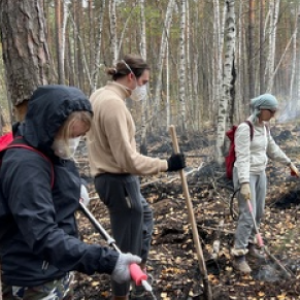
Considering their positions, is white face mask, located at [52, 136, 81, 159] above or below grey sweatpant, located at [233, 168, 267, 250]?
above

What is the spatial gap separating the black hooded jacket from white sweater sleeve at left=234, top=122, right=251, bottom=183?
→ 2196 millimetres

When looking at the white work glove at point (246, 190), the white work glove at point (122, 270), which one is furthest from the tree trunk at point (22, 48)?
the white work glove at point (246, 190)

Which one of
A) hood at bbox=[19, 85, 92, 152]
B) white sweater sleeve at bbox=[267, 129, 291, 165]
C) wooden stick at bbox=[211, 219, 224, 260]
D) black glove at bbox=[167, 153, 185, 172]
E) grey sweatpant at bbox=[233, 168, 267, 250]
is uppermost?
hood at bbox=[19, 85, 92, 152]

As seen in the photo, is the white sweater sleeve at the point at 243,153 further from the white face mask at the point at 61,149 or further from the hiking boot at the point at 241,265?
the white face mask at the point at 61,149

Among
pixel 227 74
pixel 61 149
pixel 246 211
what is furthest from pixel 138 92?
pixel 227 74

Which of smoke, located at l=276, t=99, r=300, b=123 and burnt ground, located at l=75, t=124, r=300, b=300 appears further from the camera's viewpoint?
smoke, located at l=276, t=99, r=300, b=123

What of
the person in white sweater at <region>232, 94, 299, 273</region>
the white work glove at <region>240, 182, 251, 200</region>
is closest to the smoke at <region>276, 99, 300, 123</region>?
the person in white sweater at <region>232, 94, 299, 273</region>

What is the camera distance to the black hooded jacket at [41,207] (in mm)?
1489

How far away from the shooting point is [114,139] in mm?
2648

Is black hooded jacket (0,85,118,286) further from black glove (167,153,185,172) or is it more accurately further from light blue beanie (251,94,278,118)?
light blue beanie (251,94,278,118)

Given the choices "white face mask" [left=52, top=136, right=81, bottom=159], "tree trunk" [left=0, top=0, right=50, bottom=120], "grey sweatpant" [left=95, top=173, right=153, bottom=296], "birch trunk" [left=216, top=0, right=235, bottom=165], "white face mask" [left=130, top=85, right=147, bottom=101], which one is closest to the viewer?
"white face mask" [left=52, top=136, right=81, bottom=159]

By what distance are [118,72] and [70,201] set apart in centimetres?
143

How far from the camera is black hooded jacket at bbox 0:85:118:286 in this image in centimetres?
149

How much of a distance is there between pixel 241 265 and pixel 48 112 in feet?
9.53
